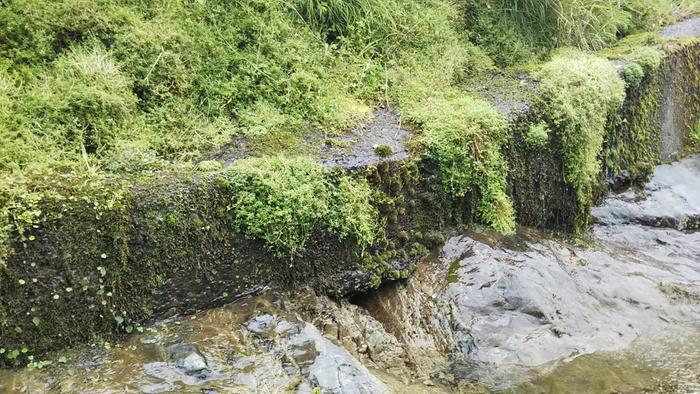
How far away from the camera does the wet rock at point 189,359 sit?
340cm

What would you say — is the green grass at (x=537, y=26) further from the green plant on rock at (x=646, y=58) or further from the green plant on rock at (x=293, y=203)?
the green plant on rock at (x=293, y=203)

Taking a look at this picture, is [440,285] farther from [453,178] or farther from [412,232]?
[453,178]

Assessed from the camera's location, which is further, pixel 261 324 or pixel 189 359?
pixel 261 324

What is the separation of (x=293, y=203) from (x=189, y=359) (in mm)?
1348

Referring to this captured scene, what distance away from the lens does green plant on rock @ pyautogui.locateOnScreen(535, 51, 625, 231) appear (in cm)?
633

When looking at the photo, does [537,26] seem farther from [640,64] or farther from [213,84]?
[213,84]

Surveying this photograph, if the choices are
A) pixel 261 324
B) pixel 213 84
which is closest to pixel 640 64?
pixel 213 84

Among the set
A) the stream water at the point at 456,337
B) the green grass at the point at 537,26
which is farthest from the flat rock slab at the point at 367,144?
the green grass at the point at 537,26

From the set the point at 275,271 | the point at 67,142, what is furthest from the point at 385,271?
the point at 67,142

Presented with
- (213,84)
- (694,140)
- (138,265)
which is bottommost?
(694,140)

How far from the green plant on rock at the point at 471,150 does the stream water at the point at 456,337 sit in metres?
0.32

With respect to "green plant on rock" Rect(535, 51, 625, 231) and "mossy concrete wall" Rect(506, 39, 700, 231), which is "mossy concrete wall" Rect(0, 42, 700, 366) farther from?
"green plant on rock" Rect(535, 51, 625, 231)

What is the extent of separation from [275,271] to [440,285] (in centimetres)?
145

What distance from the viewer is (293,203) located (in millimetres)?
4277
